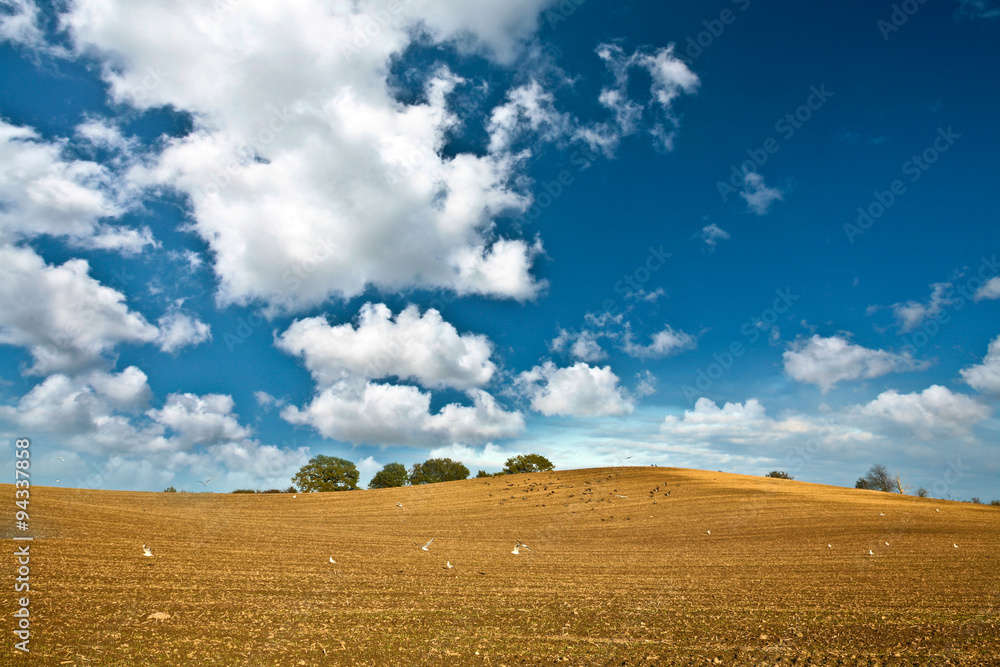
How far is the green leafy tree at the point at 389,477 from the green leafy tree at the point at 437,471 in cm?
512

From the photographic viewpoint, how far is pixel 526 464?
93.4m

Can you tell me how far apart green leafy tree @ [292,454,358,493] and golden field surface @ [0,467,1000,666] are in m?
42.7

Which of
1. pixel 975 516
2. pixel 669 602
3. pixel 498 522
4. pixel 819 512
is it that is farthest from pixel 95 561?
pixel 975 516

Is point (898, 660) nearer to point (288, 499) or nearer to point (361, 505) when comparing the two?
point (361, 505)

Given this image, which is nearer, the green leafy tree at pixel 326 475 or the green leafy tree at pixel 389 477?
the green leafy tree at pixel 326 475

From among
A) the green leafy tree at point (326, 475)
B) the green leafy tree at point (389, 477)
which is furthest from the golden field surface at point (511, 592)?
the green leafy tree at point (389, 477)

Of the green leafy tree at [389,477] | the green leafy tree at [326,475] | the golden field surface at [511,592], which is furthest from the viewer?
the green leafy tree at [389,477]

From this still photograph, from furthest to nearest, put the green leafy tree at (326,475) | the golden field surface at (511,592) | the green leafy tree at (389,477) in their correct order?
the green leafy tree at (389,477), the green leafy tree at (326,475), the golden field surface at (511,592)

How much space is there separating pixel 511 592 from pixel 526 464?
263 ft

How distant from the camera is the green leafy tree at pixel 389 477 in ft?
331

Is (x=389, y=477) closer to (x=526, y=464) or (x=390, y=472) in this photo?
(x=390, y=472)

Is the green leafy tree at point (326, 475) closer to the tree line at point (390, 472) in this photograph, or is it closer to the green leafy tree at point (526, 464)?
the tree line at point (390, 472)

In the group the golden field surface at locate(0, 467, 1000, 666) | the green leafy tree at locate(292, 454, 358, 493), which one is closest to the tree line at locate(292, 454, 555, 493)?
the green leafy tree at locate(292, 454, 358, 493)

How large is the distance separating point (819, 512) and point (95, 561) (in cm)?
4433
